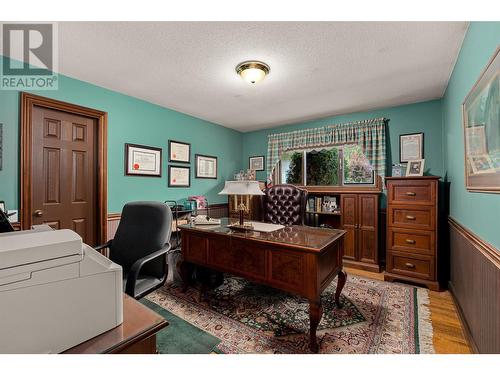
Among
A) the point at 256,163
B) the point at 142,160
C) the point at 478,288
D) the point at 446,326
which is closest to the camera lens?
the point at 478,288

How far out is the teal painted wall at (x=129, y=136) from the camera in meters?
2.33

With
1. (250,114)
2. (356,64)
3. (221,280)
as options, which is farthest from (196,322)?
(250,114)

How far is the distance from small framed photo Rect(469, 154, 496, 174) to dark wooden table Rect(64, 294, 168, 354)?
1.92 meters

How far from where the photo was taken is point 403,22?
176cm

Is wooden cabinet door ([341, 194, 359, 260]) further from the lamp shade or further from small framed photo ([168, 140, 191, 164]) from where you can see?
small framed photo ([168, 140, 191, 164])

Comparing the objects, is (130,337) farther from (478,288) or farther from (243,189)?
(478,288)

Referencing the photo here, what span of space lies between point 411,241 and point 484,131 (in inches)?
74.8

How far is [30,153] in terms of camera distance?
2.44m

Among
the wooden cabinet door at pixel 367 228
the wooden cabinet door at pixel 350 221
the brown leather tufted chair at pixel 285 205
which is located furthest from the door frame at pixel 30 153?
the wooden cabinet door at pixel 367 228

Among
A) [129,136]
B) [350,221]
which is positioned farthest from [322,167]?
[129,136]

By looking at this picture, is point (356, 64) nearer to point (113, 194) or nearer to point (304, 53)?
point (304, 53)
